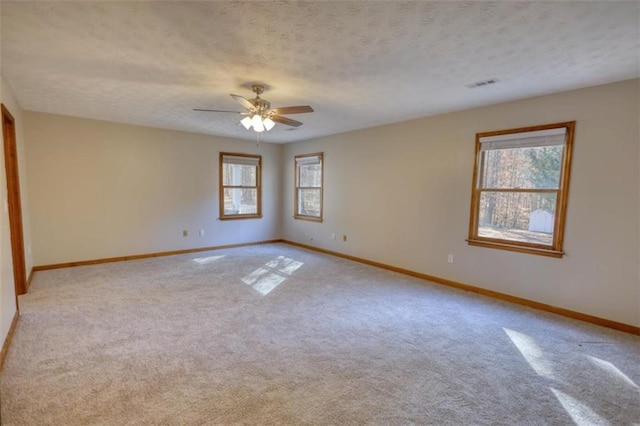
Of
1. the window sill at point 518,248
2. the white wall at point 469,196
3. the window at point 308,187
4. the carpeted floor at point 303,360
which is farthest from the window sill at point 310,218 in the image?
the window sill at point 518,248

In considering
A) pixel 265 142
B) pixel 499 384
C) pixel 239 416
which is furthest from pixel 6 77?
pixel 499 384

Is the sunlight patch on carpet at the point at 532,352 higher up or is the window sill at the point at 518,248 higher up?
the window sill at the point at 518,248

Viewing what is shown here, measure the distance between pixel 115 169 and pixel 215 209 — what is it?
1.86 metres

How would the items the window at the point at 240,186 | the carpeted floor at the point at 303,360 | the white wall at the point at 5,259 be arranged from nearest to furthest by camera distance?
the carpeted floor at the point at 303,360 < the white wall at the point at 5,259 < the window at the point at 240,186

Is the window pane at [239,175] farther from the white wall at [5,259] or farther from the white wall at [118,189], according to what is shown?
the white wall at [5,259]

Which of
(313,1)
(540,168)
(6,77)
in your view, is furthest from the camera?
(540,168)

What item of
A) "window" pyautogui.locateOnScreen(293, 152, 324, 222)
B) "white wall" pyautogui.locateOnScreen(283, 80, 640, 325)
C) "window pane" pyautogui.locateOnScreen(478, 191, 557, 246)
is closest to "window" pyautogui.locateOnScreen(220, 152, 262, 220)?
"window" pyautogui.locateOnScreen(293, 152, 324, 222)

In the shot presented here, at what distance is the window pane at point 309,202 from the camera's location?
21.4 ft

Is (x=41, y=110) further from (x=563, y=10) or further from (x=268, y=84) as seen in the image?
(x=563, y=10)

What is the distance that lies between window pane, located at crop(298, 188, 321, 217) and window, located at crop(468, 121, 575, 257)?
3226 millimetres

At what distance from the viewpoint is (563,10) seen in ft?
5.98

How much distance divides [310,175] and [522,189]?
13.2 ft

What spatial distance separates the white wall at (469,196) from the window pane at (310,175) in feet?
1.18

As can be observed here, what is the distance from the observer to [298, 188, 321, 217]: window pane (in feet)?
21.4
